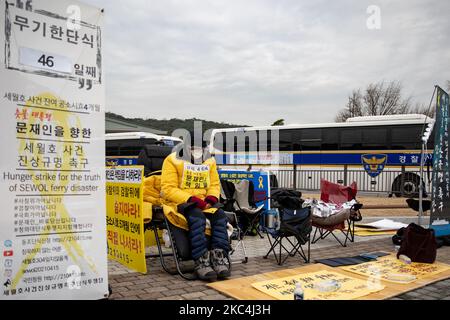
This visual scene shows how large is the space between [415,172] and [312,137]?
4.92 metres

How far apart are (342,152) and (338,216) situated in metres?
12.1

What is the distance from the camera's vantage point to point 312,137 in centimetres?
1889

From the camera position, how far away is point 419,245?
540 cm

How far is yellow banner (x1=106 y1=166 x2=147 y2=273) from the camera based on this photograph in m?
4.64

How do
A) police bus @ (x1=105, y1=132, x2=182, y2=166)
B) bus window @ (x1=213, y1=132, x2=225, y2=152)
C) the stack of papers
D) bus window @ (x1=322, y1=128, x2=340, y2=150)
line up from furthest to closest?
1. police bus @ (x1=105, y1=132, x2=182, y2=166)
2. bus window @ (x1=213, y1=132, x2=225, y2=152)
3. bus window @ (x1=322, y1=128, x2=340, y2=150)
4. the stack of papers

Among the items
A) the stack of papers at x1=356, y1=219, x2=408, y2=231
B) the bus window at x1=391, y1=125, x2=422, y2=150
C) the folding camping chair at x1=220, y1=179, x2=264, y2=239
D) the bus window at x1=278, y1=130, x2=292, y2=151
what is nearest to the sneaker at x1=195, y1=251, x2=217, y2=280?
the folding camping chair at x1=220, y1=179, x2=264, y2=239

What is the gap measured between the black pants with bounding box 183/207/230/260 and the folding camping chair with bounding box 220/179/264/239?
50.6 inches

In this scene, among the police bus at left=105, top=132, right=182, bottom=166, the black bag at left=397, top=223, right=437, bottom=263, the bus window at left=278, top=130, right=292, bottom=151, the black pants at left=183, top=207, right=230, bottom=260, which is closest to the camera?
the black pants at left=183, top=207, right=230, bottom=260

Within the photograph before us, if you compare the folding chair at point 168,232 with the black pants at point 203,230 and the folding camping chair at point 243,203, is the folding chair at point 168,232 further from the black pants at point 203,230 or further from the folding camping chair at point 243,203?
the folding camping chair at point 243,203

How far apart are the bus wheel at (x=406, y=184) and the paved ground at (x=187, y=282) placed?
31.9 feet

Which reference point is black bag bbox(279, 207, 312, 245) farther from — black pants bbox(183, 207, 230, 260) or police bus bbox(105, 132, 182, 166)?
police bus bbox(105, 132, 182, 166)

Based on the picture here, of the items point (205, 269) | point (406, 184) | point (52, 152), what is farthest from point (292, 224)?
point (406, 184)
